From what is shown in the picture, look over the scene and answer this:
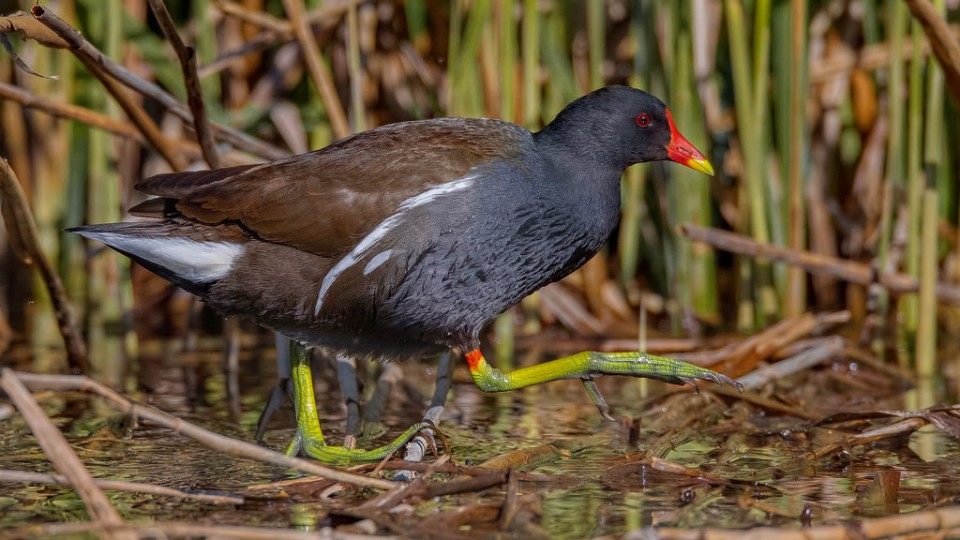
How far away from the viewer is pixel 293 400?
357 centimetres

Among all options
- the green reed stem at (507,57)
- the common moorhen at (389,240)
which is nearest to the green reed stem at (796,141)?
the green reed stem at (507,57)

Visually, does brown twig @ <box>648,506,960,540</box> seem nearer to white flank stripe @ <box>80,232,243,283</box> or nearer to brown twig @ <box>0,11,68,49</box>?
white flank stripe @ <box>80,232,243,283</box>

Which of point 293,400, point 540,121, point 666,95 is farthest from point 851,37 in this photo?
point 293,400

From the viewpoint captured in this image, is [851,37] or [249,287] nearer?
[249,287]

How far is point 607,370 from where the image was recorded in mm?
3266

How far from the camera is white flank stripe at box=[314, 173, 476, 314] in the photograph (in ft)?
10.4

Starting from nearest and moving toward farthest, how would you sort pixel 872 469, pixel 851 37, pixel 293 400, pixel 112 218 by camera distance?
pixel 872 469 → pixel 293 400 → pixel 112 218 → pixel 851 37

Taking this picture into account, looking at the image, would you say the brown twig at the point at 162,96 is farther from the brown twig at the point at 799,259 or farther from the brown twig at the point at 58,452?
the brown twig at the point at 799,259

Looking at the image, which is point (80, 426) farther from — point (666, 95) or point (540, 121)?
point (666, 95)

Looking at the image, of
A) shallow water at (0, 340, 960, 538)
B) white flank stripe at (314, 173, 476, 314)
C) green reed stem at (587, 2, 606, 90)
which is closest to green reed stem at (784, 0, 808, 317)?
shallow water at (0, 340, 960, 538)

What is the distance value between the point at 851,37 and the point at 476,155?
2.51 metres

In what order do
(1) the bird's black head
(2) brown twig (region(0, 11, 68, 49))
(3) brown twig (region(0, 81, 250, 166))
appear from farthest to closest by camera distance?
1. (3) brown twig (region(0, 81, 250, 166))
2. (1) the bird's black head
3. (2) brown twig (region(0, 11, 68, 49))

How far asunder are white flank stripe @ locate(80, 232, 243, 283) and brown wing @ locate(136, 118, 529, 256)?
8cm

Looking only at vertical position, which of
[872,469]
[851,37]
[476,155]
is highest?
[851,37]
